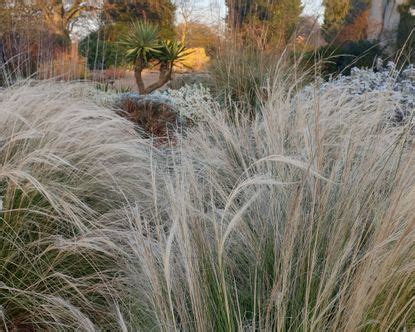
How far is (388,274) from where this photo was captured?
1.35 metres

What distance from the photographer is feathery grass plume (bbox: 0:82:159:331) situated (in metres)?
1.80

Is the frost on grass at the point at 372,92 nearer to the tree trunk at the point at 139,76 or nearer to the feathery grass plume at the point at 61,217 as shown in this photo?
the feathery grass plume at the point at 61,217

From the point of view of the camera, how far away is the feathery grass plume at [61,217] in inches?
71.0

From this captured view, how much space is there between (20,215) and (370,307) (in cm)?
143

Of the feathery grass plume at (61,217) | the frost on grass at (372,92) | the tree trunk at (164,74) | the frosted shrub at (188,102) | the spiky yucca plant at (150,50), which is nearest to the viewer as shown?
the feathery grass plume at (61,217)

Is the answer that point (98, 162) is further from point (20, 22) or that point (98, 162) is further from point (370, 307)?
point (20, 22)

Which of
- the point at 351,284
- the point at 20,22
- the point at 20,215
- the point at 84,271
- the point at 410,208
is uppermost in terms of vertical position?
the point at 20,22

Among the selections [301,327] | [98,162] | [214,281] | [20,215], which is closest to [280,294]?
[301,327]

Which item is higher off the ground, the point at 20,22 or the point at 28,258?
the point at 20,22

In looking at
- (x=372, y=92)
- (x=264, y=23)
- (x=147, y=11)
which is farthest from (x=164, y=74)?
(x=147, y=11)

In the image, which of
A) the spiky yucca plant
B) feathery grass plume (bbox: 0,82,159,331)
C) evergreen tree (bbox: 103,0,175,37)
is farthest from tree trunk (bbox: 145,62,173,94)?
evergreen tree (bbox: 103,0,175,37)

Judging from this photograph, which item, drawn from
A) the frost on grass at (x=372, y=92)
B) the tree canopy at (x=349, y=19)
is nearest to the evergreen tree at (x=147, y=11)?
the tree canopy at (x=349, y=19)

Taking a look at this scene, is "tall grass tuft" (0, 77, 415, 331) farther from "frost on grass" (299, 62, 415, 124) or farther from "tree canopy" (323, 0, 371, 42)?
"tree canopy" (323, 0, 371, 42)

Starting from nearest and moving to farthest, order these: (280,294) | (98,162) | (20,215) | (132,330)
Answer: (280,294) → (132,330) → (20,215) → (98,162)
